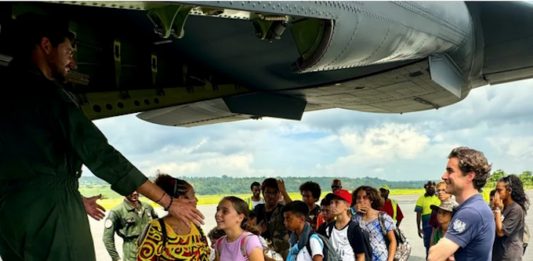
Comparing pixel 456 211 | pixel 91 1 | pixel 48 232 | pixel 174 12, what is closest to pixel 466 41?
pixel 456 211

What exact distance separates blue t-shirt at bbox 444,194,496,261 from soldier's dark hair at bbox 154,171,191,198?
1.63m

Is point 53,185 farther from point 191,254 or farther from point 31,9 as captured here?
point 31,9

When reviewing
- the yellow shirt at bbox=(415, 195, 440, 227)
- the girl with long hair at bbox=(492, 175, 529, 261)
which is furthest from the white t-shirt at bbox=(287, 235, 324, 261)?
the yellow shirt at bbox=(415, 195, 440, 227)

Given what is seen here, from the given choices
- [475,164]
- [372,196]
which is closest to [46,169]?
[475,164]

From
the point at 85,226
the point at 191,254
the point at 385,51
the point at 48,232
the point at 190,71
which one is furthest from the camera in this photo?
the point at 190,71

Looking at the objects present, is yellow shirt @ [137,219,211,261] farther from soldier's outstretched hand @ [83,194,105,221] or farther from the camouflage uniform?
the camouflage uniform

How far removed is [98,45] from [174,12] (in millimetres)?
2463

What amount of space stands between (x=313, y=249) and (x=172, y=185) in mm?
1364

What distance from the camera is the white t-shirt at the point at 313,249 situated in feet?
12.8

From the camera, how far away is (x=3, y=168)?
79.6 inches

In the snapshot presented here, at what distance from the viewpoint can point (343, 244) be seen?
4422mm

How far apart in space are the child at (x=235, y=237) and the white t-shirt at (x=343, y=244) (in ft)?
3.99

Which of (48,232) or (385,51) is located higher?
(385,51)

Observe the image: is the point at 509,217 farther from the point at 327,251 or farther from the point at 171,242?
the point at 171,242
